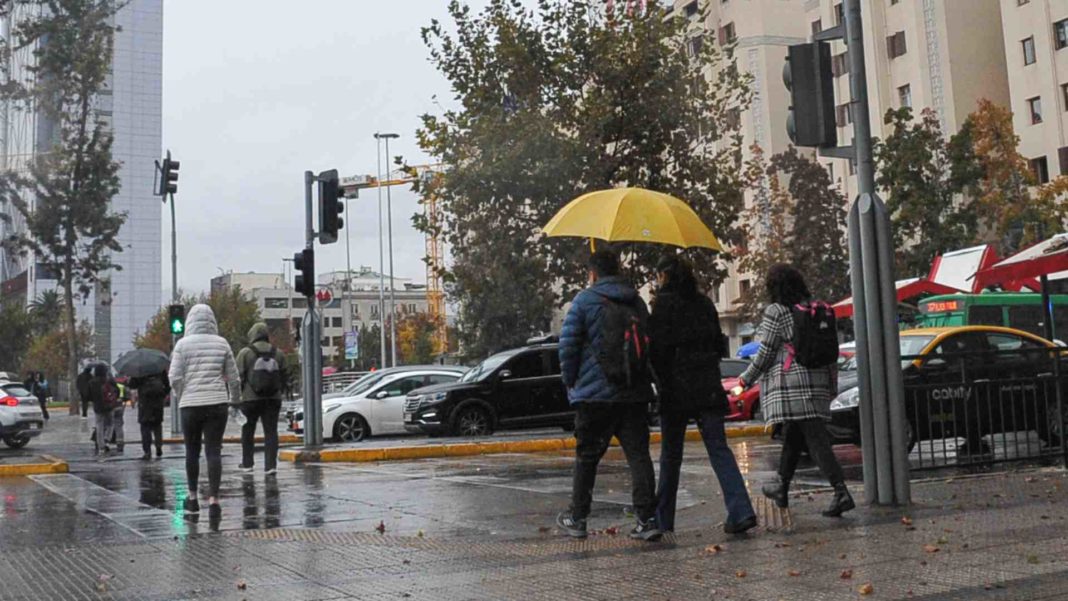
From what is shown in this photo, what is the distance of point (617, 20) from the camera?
25172 millimetres

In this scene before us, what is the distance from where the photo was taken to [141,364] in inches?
734

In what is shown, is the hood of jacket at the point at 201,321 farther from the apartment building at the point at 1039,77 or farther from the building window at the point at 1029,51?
the building window at the point at 1029,51

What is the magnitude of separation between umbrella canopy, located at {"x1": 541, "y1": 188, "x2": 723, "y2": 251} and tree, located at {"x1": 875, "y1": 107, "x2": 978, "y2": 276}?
35999mm

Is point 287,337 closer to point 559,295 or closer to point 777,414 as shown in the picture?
point 559,295

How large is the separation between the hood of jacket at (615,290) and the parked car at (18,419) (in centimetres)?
1829

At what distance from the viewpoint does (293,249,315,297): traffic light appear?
18.0m

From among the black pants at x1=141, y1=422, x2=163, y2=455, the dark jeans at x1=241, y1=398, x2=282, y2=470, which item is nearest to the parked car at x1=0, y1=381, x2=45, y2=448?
the black pants at x1=141, y1=422, x2=163, y2=455

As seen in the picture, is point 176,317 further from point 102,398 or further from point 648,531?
point 648,531

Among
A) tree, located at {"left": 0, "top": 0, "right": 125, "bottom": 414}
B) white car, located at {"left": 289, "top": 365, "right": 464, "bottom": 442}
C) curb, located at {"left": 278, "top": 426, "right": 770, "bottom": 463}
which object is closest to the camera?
curb, located at {"left": 278, "top": 426, "right": 770, "bottom": 463}

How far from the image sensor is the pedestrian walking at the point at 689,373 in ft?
24.6

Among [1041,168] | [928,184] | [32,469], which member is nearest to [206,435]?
[32,469]

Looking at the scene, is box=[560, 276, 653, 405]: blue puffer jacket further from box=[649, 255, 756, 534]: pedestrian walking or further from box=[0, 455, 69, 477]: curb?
box=[0, 455, 69, 477]: curb

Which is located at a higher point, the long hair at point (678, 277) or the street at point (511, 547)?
the long hair at point (678, 277)

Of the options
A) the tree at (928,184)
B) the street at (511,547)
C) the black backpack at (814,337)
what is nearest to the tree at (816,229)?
the tree at (928,184)
